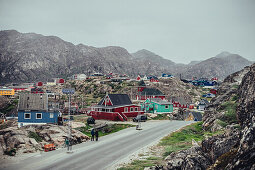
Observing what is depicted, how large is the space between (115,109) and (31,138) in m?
34.8

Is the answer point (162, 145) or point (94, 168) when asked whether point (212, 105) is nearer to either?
point (162, 145)

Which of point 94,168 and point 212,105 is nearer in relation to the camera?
point 94,168

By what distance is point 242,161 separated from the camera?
762 cm

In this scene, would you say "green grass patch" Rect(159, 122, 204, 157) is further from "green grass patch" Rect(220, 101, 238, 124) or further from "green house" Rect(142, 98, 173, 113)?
"green house" Rect(142, 98, 173, 113)

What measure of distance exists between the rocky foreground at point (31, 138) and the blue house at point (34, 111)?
55.8 feet

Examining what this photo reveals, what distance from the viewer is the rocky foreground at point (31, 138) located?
26438 mm

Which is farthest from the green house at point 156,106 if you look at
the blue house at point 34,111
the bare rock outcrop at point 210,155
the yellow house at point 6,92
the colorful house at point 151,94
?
the yellow house at point 6,92

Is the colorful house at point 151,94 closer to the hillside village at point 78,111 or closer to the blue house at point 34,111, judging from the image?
the hillside village at point 78,111

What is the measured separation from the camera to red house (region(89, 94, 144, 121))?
6264cm

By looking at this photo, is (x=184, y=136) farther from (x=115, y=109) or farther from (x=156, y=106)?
(x=156, y=106)

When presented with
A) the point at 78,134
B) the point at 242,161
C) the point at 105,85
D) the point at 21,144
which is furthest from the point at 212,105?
the point at 105,85

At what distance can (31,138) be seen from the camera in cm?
2925

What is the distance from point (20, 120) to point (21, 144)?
88.6 feet

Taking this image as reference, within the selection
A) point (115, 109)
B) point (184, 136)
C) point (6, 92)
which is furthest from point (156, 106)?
point (6, 92)
